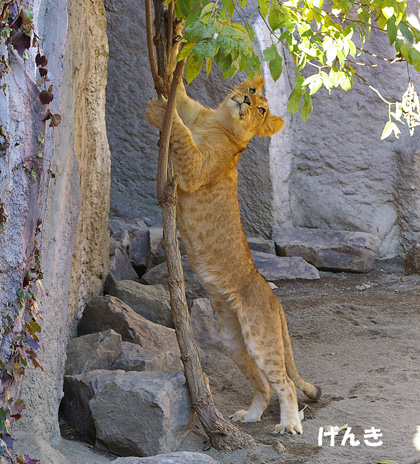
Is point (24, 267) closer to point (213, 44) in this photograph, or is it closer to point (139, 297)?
point (213, 44)

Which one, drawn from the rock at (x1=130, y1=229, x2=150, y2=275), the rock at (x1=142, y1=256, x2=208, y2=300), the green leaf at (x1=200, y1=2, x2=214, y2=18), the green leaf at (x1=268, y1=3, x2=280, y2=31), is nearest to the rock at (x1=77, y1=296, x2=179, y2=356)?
the rock at (x1=142, y1=256, x2=208, y2=300)

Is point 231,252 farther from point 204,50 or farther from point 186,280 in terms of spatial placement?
point 186,280

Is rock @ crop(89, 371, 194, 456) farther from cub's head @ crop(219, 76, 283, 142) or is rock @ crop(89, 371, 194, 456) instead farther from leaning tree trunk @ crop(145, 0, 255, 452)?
cub's head @ crop(219, 76, 283, 142)

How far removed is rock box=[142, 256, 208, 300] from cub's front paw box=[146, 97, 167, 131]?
3.32 metres

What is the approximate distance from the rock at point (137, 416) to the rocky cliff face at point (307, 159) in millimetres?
5541

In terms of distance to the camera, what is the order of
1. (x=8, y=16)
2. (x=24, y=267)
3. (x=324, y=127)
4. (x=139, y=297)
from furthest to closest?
(x=324, y=127) → (x=139, y=297) → (x=24, y=267) → (x=8, y=16)

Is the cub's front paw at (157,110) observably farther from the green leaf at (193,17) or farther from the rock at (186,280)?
the rock at (186,280)

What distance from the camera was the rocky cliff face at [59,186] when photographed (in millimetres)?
2957

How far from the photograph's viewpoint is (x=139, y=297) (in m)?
6.50

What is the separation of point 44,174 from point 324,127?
275 inches

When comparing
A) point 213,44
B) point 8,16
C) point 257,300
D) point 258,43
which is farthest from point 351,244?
point 8,16

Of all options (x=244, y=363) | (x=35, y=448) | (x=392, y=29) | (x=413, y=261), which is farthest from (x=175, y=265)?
(x=413, y=261)

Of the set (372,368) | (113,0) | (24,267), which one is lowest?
(372,368)

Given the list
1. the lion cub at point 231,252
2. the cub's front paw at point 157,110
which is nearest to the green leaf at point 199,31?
the cub's front paw at point 157,110
